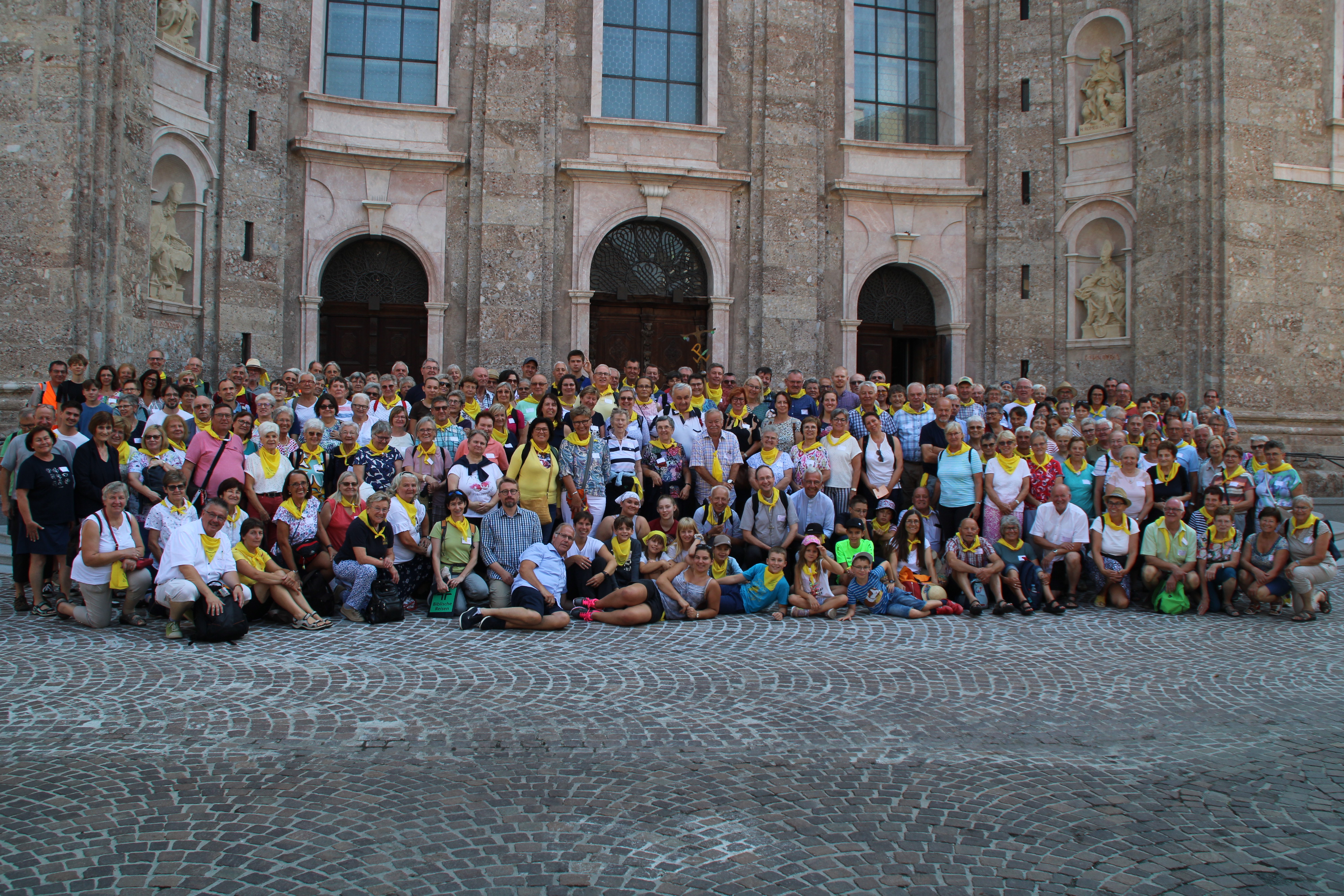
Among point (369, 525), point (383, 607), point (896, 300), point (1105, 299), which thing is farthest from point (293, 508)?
point (1105, 299)

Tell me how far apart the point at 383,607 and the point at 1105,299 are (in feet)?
45.7

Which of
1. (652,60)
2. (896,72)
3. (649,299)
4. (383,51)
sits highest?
(896,72)

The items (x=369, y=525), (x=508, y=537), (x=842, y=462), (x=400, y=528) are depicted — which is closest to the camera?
(x=369, y=525)

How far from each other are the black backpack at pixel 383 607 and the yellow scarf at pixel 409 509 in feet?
2.01

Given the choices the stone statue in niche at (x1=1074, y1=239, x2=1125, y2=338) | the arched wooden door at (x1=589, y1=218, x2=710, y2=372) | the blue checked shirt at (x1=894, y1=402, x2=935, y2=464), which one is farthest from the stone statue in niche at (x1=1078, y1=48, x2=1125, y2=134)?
the blue checked shirt at (x1=894, y1=402, x2=935, y2=464)

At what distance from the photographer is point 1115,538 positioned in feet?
30.9

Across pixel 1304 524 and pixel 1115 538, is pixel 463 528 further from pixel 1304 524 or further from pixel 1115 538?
pixel 1304 524

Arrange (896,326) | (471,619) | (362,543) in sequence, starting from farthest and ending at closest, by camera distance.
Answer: (896,326) → (362,543) → (471,619)

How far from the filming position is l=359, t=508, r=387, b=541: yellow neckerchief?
840 centimetres

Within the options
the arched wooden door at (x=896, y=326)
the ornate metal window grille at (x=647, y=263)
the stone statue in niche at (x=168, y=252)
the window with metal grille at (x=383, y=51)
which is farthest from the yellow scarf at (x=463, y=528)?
the arched wooden door at (x=896, y=326)

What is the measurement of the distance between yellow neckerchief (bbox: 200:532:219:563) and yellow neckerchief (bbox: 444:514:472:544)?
73.8 inches

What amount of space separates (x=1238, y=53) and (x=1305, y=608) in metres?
10.9

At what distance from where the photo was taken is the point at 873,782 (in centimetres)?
466

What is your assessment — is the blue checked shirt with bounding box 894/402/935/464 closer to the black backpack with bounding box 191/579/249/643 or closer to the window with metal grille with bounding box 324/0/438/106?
the black backpack with bounding box 191/579/249/643
